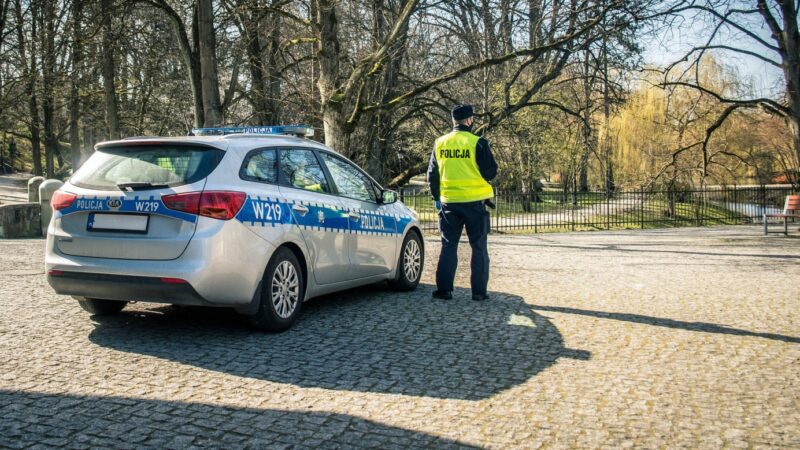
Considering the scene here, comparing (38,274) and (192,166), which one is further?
(38,274)

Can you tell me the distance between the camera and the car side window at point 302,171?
6.40 m

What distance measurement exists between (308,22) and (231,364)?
36.7 feet

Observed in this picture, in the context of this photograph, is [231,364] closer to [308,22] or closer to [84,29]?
[308,22]

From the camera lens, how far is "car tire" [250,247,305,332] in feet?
19.1

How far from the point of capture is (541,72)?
20594 mm

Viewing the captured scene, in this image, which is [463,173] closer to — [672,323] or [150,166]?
[672,323]

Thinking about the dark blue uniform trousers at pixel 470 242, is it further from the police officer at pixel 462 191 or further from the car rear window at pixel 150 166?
the car rear window at pixel 150 166

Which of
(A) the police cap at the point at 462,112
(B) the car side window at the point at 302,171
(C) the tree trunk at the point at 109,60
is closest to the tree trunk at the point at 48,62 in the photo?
(C) the tree trunk at the point at 109,60

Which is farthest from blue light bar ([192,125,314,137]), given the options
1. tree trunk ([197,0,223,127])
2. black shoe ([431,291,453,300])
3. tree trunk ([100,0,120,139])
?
tree trunk ([100,0,120,139])

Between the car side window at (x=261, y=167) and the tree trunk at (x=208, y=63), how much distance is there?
28.3ft

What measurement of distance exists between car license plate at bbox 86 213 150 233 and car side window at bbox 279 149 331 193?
1.25 meters

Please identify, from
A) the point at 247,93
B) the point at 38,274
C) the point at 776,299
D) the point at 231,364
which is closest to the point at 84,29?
the point at 247,93

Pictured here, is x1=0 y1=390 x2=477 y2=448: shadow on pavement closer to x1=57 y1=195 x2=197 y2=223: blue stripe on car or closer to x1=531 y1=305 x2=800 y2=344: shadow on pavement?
x1=57 y1=195 x2=197 y2=223: blue stripe on car

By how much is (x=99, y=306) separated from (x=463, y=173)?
3801 mm
